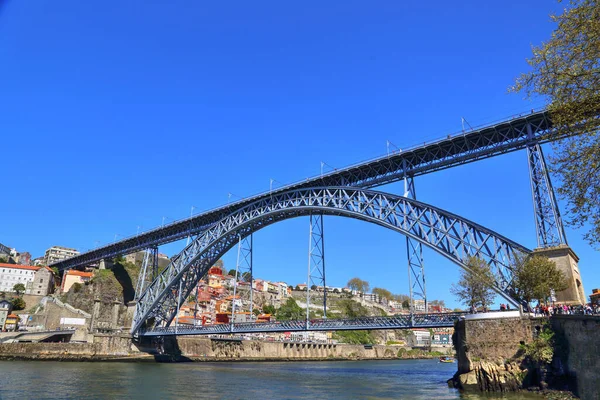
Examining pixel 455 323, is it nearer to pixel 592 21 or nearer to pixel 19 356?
pixel 592 21

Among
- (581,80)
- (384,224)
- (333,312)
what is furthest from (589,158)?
(333,312)

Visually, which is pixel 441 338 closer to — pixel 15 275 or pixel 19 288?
pixel 19 288

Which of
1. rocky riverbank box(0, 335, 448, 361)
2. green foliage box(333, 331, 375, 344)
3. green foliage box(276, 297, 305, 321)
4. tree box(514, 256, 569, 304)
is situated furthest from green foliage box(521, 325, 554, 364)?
green foliage box(333, 331, 375, 344)

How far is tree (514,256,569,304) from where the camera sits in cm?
1784

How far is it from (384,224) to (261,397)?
12.5m

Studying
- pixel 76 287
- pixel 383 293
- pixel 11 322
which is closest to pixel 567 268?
pixel 76 287

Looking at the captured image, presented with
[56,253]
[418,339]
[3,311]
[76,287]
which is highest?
[56,253]

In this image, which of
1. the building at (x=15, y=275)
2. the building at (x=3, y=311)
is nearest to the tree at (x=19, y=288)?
the building at (x=15, y=275)

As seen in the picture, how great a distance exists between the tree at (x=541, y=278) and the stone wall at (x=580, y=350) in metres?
1.90

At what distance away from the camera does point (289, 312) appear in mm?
79750

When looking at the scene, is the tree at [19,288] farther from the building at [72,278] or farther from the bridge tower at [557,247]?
the bridge tower at [557,247]

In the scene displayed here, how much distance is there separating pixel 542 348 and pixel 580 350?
228 cm

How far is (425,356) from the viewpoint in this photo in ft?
274

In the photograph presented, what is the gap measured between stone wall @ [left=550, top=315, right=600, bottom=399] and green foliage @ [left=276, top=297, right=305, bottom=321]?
5897 centimetres
